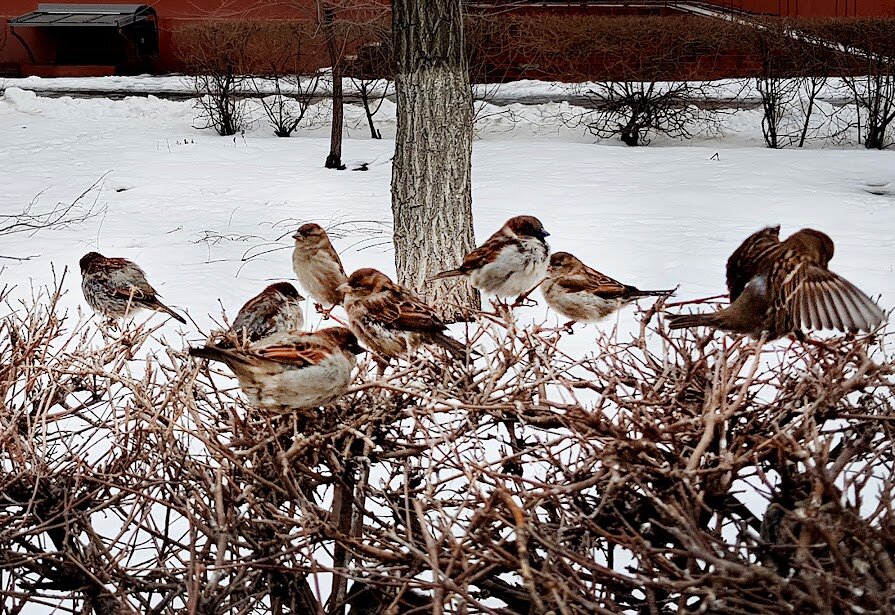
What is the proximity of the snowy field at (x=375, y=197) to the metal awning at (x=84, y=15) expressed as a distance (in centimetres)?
436

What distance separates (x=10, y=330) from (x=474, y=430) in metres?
1.66

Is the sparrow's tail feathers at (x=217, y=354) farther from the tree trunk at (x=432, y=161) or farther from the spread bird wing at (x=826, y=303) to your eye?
the tree trunk at (x=432, y=161)

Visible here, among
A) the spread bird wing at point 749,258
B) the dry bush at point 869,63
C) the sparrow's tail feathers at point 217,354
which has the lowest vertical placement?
the sparrow's tail feathers at point 217,354

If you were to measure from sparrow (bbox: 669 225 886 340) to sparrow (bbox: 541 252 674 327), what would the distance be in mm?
1213

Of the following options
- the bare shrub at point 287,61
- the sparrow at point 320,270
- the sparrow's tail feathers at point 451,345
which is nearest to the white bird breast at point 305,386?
the sparrow's tail feathers at point 451,345

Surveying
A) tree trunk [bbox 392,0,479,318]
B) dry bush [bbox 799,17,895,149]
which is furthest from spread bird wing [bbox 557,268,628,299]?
dry bush [bbox 799,17,895,149]

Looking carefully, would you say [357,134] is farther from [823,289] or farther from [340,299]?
[823,289]

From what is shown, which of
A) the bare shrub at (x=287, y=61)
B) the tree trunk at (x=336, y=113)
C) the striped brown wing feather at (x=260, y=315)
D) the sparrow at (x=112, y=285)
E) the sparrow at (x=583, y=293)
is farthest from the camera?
the bare shrub at (x=287, y=61)

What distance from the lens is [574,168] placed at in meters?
13.0

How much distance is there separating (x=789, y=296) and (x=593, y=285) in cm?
148

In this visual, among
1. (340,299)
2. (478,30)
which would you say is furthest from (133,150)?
(340,299)

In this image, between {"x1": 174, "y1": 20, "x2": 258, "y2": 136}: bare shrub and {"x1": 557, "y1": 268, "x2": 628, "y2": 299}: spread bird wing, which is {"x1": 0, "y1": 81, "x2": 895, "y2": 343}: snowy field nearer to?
{"x1": 174, "y1": 20, "x2": 258, "y2": 136}: bare shrub

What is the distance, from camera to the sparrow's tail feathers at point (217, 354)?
2.25 m

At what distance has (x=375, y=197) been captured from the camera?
11688 mm
